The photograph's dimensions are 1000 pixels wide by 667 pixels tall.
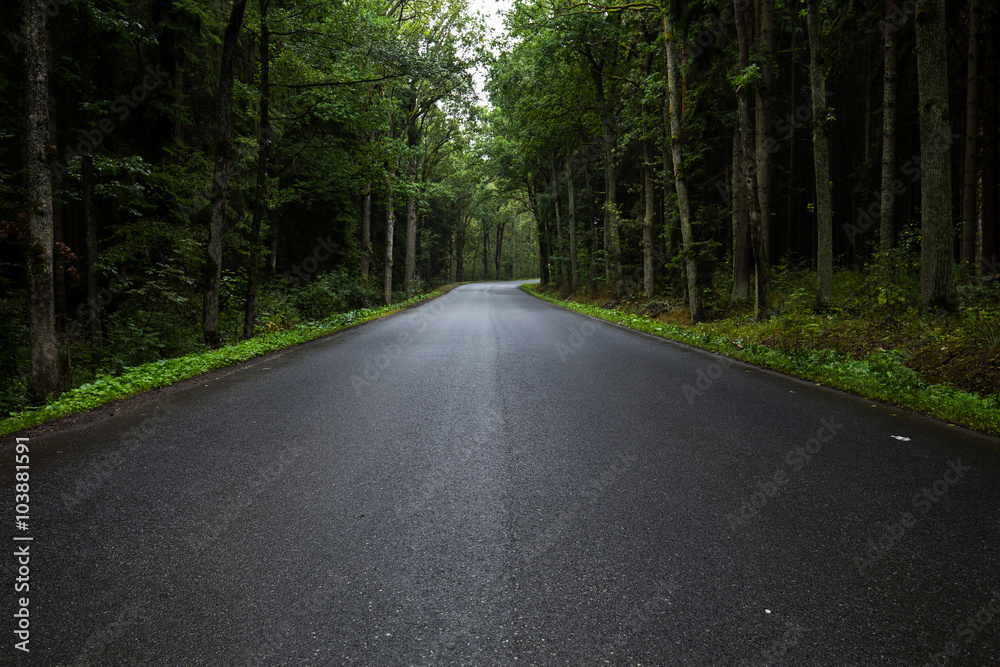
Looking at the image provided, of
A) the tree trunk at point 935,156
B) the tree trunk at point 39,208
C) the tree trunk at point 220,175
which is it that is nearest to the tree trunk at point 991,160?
the tree trunk at point 935,156

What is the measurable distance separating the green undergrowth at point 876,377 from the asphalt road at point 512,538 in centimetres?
52

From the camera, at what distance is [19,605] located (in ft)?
7.51

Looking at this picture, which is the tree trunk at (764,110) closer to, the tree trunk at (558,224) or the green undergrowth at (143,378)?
the green undergrowth at (143,378)

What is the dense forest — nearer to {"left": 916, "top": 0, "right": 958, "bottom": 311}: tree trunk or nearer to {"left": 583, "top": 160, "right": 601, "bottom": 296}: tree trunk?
{"left": 916, "top": 0, "right": 958, "bottom": 311}: tree trunk

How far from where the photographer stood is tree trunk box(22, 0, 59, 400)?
20.1 ft

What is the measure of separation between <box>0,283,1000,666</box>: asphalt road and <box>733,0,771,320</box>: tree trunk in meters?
6.47

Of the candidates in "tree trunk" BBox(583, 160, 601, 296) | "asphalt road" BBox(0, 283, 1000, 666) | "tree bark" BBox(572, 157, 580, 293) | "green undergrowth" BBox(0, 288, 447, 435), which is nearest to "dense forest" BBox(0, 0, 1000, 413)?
"green undergrowth" BBox(0, 288, 447, 435)

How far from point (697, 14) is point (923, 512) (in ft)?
45.0

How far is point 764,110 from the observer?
1190 cm

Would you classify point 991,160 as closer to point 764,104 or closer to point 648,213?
point 764,104

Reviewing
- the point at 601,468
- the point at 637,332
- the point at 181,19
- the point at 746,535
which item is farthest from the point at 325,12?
the point at 746,535

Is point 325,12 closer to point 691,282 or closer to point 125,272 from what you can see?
point 125,272

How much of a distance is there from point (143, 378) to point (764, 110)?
47.2 ft

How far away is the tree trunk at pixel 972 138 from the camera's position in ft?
35.1
